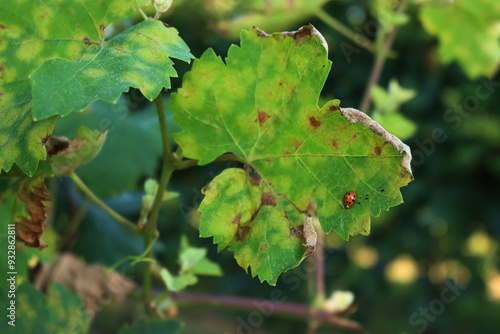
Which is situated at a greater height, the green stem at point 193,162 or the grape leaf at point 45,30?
the grape leaf at point 45,30

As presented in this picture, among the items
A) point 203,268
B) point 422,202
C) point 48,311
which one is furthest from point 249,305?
point 422,202

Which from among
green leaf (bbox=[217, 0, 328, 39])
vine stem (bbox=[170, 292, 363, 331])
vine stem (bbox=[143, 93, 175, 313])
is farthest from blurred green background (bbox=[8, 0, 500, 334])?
vine stem (bbox=[143, 93, 175, 313])

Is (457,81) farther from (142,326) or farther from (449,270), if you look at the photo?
(142,326)

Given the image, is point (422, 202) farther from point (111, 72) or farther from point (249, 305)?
point (111, 72)

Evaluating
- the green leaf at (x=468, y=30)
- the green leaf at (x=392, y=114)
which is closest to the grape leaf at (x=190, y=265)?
the green leaf at (x=392, y=114)

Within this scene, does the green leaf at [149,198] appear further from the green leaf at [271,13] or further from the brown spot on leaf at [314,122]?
the green leaf at [271,13]

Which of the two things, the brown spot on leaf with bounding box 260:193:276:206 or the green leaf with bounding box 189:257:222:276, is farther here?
the green leaf with bounding box 189:257:222:276

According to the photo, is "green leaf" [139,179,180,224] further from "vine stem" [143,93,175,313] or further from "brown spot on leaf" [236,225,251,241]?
"brown spot on leaf" [236,225,251,241]
